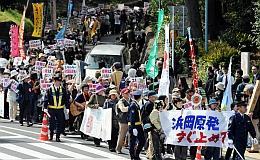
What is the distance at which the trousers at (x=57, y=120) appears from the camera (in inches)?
789

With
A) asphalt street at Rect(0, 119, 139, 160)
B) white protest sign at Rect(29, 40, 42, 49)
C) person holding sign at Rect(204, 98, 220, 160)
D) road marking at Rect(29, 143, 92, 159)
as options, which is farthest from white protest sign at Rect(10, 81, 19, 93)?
person holding sign at Rect(204, 98, 220, 160)

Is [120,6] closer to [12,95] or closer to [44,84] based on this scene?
[12,95]

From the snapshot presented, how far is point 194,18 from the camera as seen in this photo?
31672 millimetres

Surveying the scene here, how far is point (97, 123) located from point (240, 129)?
493 cm

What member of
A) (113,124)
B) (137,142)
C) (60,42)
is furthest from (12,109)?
(137,142)

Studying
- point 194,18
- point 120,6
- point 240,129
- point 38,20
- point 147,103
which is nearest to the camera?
point 240,129

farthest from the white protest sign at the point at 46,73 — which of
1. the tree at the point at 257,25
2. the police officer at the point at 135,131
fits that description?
the tree at the point at 257,25

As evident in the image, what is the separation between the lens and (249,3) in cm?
3139

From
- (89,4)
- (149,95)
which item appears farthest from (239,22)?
(89,4)

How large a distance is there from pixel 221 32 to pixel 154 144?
15884 mm

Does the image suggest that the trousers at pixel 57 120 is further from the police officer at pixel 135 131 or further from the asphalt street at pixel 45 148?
the police officer at pixel 135 131

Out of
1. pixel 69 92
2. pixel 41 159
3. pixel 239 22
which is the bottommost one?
pixel 41 159

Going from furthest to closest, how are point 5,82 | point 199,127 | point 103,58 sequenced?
point 103,58 → point 5,82 → point 199,127

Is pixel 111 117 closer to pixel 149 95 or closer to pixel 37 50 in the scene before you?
pixel 149 95
